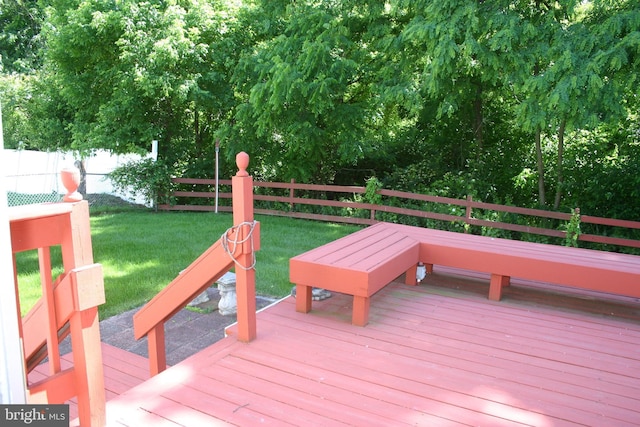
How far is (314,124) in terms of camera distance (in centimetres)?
888

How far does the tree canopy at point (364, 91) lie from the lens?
5934 millimetres

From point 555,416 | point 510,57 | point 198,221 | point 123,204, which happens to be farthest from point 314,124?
point 555,416

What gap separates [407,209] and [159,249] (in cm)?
425

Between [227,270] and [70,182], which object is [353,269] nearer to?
[227,270]

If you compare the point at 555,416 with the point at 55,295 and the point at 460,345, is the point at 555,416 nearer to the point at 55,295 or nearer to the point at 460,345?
the point at 460,345

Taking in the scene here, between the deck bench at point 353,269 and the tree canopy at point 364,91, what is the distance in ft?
9.83

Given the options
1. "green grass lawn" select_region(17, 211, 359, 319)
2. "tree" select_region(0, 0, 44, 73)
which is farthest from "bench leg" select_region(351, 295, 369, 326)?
"tree" select_region(0, 0, 44, 73)

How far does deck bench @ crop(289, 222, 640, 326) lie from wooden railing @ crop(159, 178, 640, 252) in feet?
10.4

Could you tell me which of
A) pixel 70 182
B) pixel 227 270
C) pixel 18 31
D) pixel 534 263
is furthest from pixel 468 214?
pixel 18 31

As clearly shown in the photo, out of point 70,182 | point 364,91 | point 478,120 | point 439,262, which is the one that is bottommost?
point 439,262

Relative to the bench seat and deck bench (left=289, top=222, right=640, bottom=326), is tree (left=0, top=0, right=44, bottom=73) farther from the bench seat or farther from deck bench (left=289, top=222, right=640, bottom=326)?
the bench seat

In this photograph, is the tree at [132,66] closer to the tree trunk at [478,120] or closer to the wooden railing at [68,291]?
the tree trunk at [478,120]

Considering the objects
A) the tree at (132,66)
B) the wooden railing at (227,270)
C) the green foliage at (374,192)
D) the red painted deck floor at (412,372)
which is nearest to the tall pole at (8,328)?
the red painted deck floor at (412,372)

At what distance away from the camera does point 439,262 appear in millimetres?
4215
